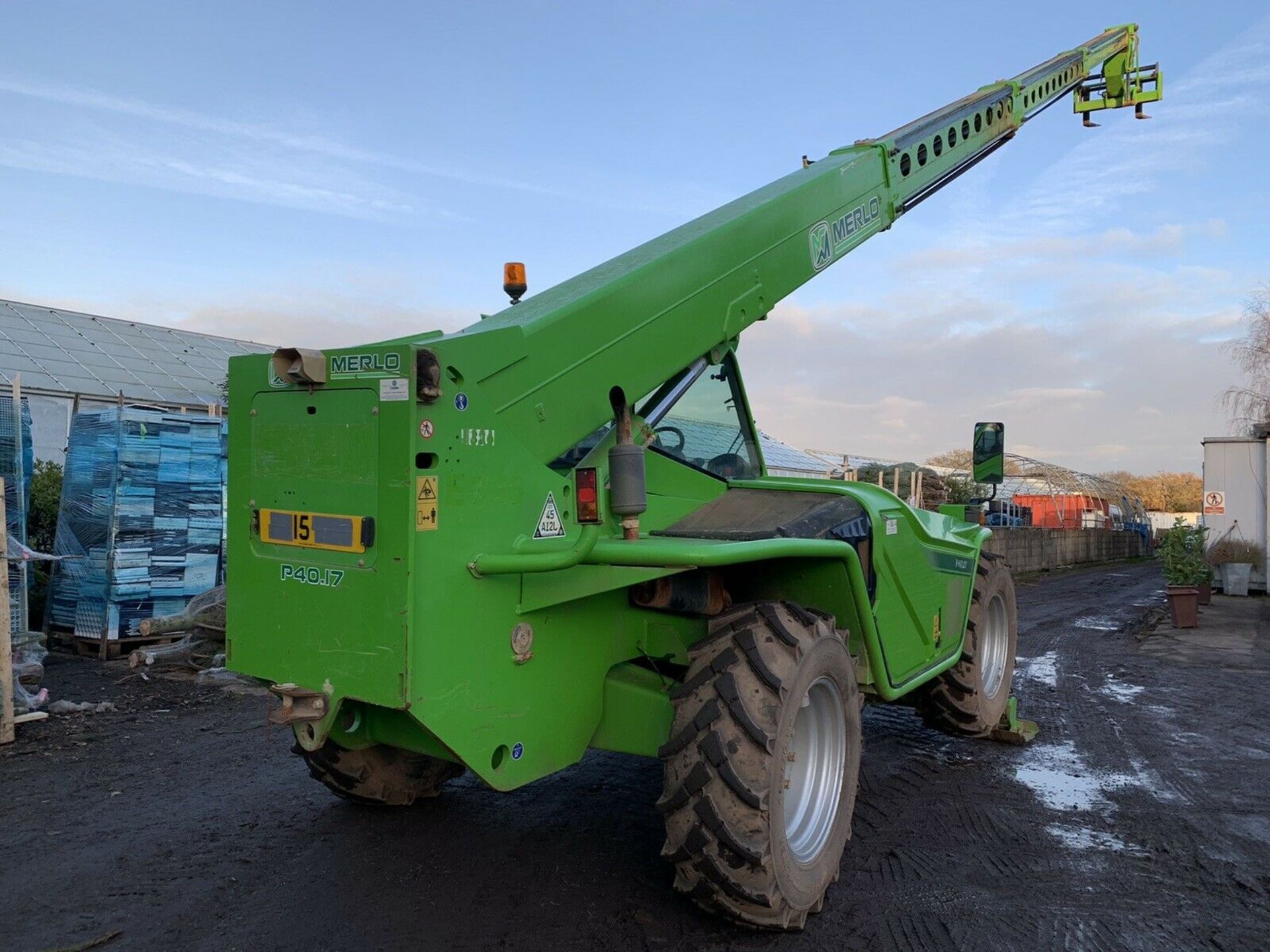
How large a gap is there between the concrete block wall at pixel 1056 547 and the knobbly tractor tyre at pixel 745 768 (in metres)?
14.1

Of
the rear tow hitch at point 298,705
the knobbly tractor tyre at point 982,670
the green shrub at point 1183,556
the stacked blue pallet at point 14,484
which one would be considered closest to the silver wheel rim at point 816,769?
the rear tow hitch at point 298,705

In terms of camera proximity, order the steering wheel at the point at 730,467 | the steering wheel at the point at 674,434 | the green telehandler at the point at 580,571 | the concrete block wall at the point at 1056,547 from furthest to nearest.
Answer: the concrete block wall at the point at 1056,547, the steering wheel at the point at 730,467, the steering wheel at the point at 674,434, the green telehandler at the point at 580,571

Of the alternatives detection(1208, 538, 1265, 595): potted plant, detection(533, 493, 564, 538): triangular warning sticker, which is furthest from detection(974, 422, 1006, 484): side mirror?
detection(1208, 538, 1265, 595): potted plant

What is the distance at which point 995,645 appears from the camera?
6789 millimetres

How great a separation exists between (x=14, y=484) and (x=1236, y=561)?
19092 mm

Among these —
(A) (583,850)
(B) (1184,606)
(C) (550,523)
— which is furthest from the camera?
(B) (1184,606)

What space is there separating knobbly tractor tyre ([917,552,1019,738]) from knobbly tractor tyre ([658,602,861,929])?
2.67 meters

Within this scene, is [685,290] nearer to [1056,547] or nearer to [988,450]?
[988,450]

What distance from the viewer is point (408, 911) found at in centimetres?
365

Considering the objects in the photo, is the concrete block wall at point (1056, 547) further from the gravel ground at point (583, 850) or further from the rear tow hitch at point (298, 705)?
the rear tow hitch at point (298, 705)

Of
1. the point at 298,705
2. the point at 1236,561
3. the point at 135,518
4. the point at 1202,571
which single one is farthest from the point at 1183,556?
the point at 298,705

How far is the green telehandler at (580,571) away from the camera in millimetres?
3117

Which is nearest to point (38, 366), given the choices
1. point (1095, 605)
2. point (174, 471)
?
point (174, 471)

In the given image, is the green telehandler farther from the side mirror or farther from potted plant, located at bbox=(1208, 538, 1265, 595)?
potted plant, located at bbox=(1208, 538, 1265, 595)
